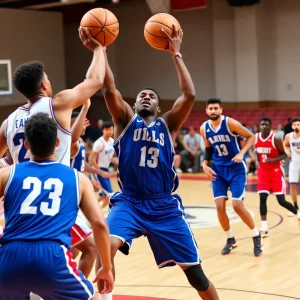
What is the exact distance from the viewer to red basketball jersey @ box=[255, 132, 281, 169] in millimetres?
9547

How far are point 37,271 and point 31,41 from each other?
1820 cm

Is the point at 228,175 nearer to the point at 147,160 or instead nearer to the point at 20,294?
the point at 147,160

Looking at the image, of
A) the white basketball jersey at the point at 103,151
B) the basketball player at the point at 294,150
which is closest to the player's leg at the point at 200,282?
the white basketball jersey at the point at 103,151

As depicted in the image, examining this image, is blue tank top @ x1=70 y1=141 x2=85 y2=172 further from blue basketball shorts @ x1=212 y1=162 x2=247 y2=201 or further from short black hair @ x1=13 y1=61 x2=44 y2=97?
short black hair @ x1=13 y1=61 x2=44 y2=97

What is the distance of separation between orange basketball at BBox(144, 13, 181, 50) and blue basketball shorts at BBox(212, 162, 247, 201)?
10.1ft

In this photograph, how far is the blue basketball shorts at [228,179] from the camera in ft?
26.9

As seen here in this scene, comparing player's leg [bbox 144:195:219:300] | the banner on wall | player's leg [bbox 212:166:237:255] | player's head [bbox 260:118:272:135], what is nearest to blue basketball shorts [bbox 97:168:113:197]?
player's head [bbox 260:118:272:135]

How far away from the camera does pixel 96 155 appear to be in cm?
1106

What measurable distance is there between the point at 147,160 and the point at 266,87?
651 inches

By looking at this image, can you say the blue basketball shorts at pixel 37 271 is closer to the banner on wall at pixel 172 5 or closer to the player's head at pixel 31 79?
the player's head at pixel 31 79

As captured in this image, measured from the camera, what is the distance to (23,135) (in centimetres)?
444

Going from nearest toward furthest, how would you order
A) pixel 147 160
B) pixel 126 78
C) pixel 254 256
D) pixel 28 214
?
pixel 28 214
pixel 147 160
pixel 254 256
pixel 126 78

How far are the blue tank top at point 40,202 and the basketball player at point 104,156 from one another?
7.20 metres

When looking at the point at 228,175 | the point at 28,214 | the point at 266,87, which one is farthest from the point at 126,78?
the point at 28,214
